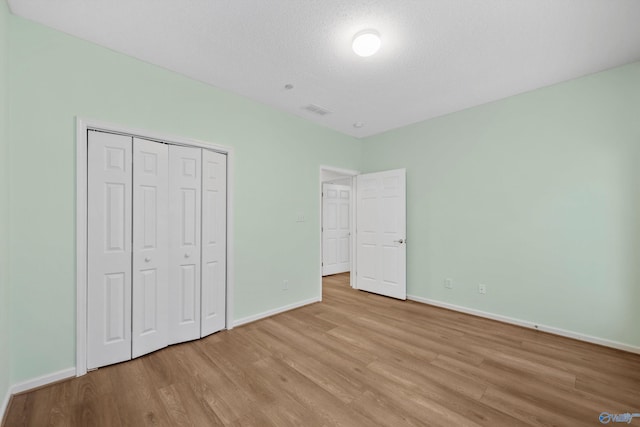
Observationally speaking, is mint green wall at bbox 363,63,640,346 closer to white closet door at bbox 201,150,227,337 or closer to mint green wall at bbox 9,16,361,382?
mint green wall at bbox 9,16,361,382

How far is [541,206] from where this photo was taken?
3039 mm

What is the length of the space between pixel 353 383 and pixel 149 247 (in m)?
2.21

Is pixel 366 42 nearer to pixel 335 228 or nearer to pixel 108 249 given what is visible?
pixel 108 249

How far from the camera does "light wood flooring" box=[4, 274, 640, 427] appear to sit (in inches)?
68.4

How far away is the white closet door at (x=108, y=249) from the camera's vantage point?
2252 mm

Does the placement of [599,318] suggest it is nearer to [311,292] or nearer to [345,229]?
[311,292]

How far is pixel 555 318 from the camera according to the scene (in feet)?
9.70

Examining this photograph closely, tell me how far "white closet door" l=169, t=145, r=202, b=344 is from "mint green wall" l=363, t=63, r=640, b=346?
3134 millimetres

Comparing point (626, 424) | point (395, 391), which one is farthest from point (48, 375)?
point (626, 424)

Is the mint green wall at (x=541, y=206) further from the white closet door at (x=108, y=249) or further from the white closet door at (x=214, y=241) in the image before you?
the white closet door at (x=108, y=249)

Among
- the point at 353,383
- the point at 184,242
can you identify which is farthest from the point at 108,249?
the point at 353,383

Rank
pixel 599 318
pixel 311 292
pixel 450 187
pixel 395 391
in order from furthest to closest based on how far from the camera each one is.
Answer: pixel 311 292 → pixel 450 187 → pixel 599 318 → pixel 395 391

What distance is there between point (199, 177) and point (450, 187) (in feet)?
10.9

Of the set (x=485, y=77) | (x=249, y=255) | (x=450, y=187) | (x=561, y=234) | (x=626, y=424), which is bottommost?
(x=626, y=424)
